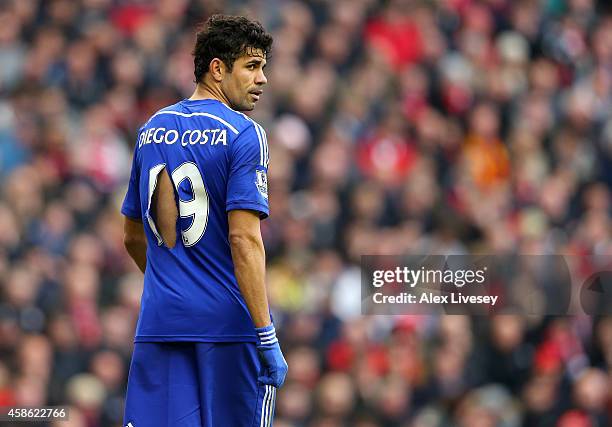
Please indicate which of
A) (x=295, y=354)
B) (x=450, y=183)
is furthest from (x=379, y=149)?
(x=295, y=354)

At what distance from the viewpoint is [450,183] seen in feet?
45.4

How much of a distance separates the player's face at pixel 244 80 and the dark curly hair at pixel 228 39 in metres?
0.02

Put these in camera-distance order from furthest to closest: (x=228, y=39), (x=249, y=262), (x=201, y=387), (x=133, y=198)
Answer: (x=133, y=198) → (x=228, y=39) → (x=201, y=387) → (x=249, y=262)

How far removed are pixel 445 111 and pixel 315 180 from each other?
8.33 ft

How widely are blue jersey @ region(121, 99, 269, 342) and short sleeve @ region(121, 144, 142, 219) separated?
170mm

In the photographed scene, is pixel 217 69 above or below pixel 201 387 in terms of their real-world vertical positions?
above

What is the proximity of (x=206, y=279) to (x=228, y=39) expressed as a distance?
0.97 metres

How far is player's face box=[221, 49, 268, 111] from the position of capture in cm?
541

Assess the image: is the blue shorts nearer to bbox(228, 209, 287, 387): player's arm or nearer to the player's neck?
bbox(228, 209, 287, 387): player's arm

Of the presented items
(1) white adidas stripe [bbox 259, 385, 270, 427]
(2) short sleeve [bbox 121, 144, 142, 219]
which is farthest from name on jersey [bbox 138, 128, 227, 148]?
(1) white adidas stripe [bbox 259, 385, 270, 427]

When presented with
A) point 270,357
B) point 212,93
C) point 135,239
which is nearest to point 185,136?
point 212,93

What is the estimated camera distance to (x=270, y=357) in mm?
5148

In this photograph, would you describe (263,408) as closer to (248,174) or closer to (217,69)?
(248,174)

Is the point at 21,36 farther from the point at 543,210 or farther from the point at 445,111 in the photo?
the point at 543,210
